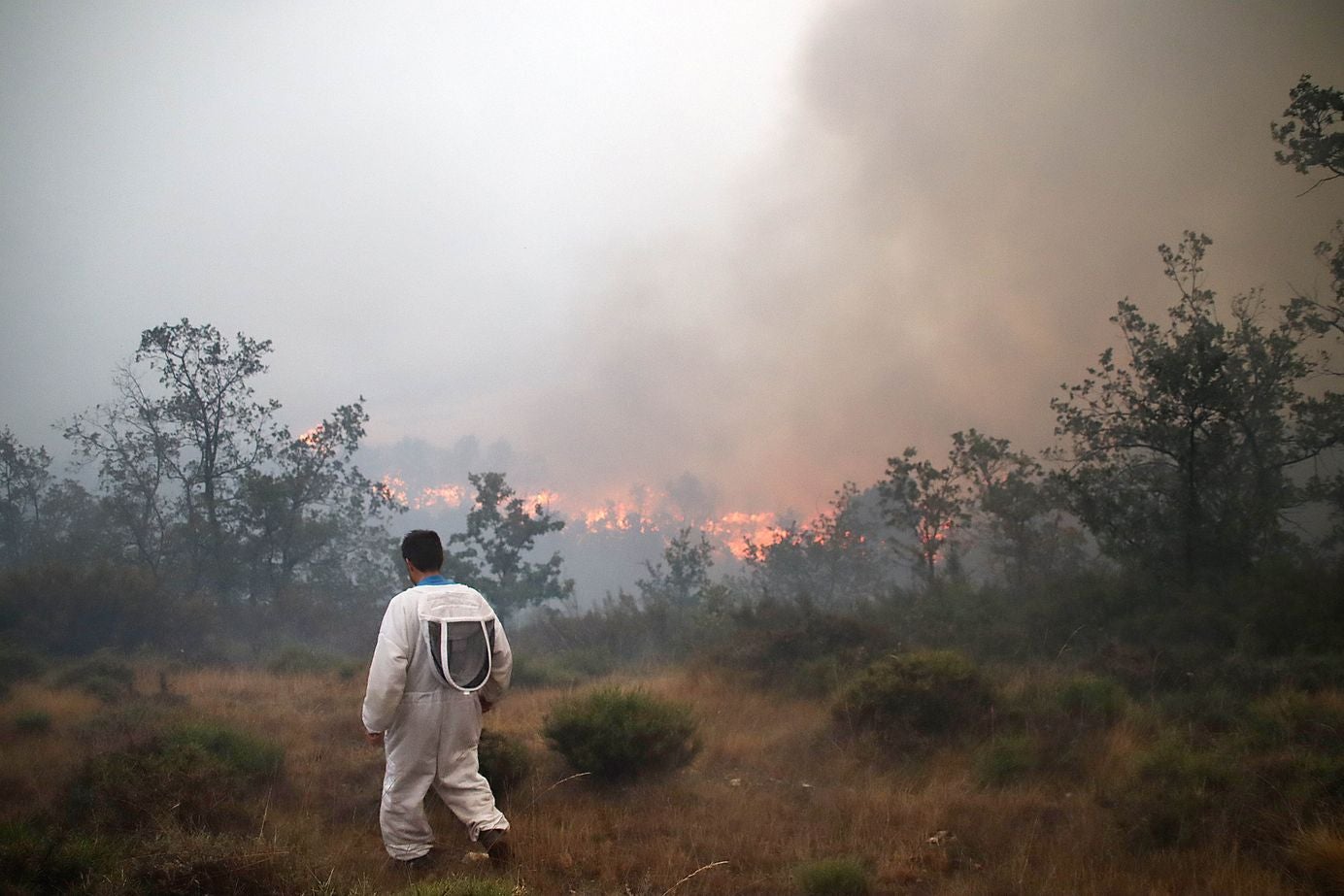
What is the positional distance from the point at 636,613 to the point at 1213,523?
14503 millimetres

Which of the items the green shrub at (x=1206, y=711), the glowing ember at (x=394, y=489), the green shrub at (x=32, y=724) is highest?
the glowing ember at (x=394, y=489)

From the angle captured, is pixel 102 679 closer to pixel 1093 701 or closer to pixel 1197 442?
pixel 1093 701

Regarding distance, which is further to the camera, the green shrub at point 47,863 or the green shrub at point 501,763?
the green shrub at point 501,763

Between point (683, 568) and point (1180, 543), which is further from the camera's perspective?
point (683, 568)

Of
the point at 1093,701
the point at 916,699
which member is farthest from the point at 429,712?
the point at 1093,701

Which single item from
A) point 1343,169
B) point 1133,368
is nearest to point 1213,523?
point 1133,368

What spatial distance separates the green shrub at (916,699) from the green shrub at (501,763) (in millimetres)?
3820

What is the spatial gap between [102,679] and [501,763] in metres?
8.74

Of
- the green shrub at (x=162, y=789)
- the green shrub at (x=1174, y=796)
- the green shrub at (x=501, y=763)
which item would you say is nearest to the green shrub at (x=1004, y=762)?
the green shrub at (x=1174, y=796)

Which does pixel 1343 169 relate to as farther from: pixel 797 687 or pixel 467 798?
pixel 467 798

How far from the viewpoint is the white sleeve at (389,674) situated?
A: 475 centimetres

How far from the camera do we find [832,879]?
488cm

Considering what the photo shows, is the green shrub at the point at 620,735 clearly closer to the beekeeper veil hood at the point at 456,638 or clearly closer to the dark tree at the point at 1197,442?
the beekeeper veil hood at the point at 456,638

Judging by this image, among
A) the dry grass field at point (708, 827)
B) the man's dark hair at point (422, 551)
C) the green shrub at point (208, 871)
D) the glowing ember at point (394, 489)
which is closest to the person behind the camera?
the green shrub at point (208, 871)
